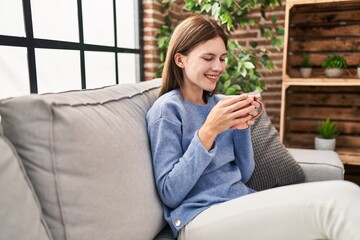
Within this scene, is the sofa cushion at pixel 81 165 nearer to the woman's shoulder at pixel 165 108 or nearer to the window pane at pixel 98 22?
the woman's shoulder at pixel 165 108

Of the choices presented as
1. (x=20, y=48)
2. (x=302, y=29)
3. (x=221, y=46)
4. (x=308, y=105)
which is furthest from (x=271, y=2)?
(x=20, y=48)

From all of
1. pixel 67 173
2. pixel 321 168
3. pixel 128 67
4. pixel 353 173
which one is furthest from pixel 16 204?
pixel 353 173

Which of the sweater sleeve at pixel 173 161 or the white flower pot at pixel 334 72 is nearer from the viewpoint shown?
the sweater sleeve at pixel 173 161

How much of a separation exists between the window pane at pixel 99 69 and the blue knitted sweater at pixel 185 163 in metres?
0.85

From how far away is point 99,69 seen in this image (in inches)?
77.6

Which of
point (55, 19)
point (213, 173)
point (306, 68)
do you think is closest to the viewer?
point (213, 173)

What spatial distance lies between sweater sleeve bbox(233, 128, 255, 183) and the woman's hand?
167 millimetres

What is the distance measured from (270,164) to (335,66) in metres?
1.15

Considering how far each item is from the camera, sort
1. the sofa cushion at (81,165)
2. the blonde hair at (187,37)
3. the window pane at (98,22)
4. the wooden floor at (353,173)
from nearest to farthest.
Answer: the sofa cushion at (81,165), the blonde hair at (187,37), the window pane at (98,22), the wooden floor at (353,173)

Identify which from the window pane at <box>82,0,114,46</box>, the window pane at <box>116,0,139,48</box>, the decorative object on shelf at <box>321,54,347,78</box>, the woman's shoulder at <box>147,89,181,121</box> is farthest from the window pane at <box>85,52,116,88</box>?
the decorative object on shelf at <box>321,54,347,78</box>

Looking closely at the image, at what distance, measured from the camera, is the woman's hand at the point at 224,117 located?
3.36 ft

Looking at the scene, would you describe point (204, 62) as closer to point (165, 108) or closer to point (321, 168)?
point (165, 108)

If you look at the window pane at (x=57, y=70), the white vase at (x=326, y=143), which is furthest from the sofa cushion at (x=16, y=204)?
the white vase at (x=326, y=143)

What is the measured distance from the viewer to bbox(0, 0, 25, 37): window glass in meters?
1.29
